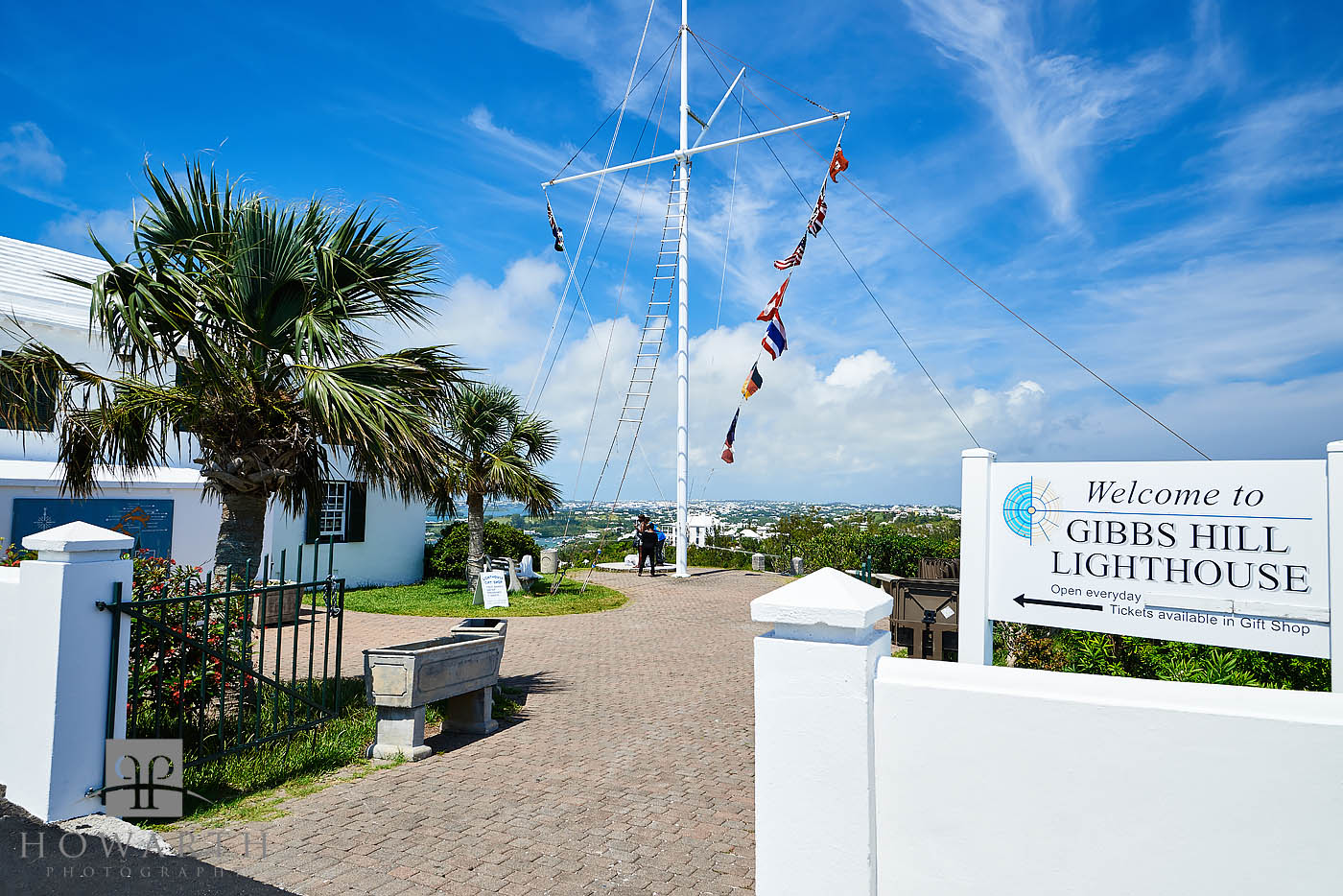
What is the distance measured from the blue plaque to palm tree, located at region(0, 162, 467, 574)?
5910 mm

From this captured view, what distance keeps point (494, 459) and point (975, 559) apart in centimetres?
1315

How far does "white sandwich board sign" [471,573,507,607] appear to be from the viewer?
1536 cm

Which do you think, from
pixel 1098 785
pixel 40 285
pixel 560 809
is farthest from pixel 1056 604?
pixel 40 285

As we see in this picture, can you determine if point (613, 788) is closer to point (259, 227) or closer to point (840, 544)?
point (259, 227)

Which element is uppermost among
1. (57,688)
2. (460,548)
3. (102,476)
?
(102,476)

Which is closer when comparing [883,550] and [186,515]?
[186,515]

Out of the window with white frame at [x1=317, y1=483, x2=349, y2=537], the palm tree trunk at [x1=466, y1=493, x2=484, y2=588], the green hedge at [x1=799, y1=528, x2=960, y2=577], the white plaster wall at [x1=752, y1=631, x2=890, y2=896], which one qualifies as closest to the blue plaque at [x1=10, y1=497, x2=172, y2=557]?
the window with white frame at [x1=317, y1=483, x2=349, y2=537]

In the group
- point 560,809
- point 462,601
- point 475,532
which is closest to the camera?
point 560,809

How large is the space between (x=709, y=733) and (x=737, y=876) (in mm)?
2936

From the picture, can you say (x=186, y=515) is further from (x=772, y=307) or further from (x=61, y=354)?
(x=772, y=307)

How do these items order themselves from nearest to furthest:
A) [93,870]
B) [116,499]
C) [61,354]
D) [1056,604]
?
1. [93,870]
2. [1056,604]
3. [61,354]
4. [116,499]

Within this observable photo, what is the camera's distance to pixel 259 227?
6652mm

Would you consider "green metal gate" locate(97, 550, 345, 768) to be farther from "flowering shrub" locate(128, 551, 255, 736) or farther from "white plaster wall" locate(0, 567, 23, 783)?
"white plaster wall" locate(0, 567, 23, 783)

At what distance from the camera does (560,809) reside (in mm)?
5016
